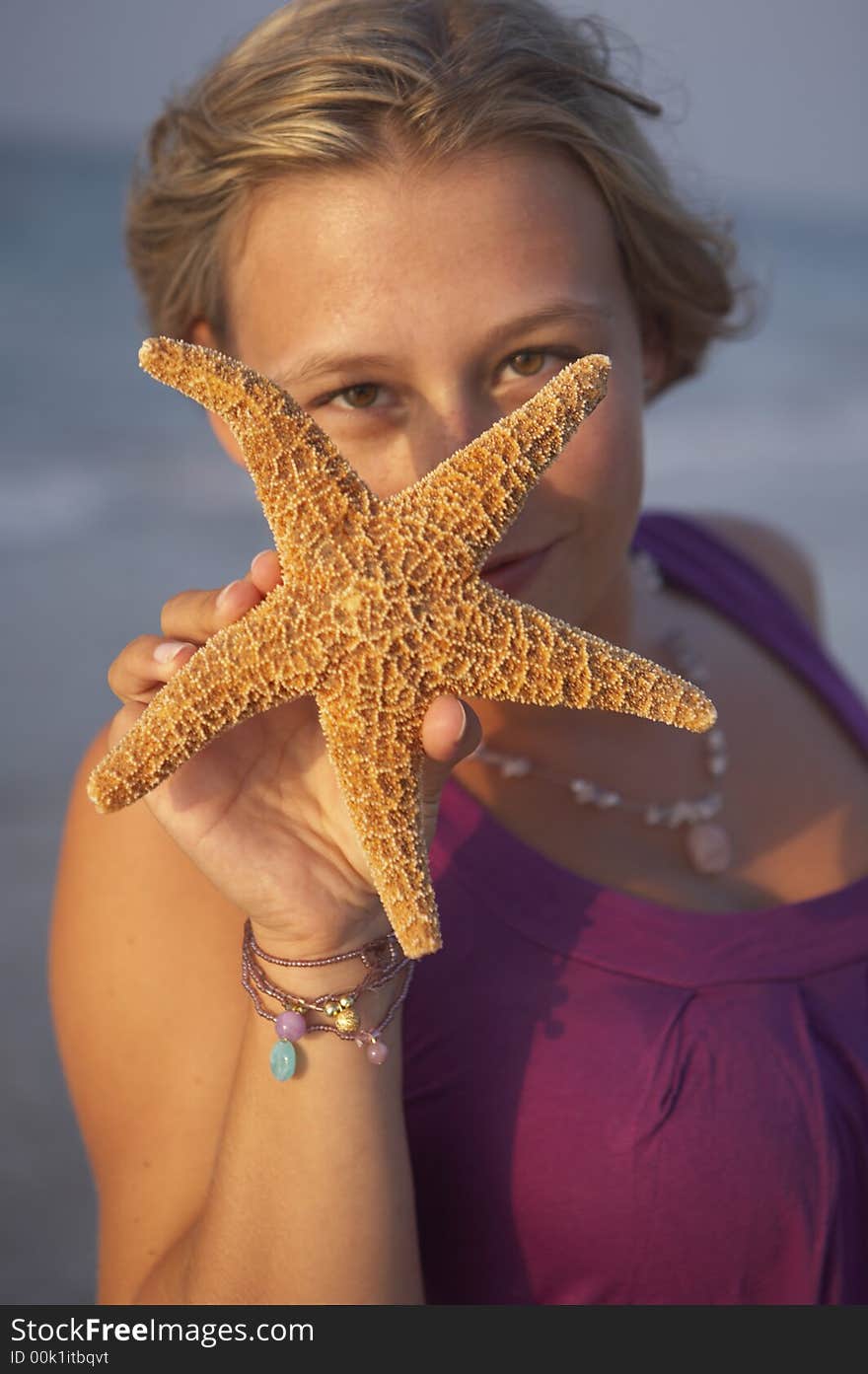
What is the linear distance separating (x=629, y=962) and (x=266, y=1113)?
66cm

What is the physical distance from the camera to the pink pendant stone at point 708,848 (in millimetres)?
2512

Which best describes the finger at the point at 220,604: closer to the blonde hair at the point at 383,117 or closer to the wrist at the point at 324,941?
the wrist at the point at 324,941

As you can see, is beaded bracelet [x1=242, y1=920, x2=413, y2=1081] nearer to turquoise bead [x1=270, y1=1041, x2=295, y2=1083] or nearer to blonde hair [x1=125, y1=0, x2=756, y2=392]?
turquoise bead [x1=270, y1=1041, x2=295, y2=1083]

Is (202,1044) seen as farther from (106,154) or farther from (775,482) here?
(106,154)

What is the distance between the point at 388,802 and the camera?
1647 mm

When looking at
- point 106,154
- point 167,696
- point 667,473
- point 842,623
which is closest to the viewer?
point 167,696

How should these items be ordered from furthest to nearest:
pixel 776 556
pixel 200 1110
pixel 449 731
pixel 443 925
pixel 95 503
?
pixel 95 503, pixel 776 556, pixel 443 925, pixel 200 1110, pixel 449 731

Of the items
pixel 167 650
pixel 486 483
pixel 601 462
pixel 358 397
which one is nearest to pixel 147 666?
pixel 167 650

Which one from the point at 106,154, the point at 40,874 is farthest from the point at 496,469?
the point at 106,154

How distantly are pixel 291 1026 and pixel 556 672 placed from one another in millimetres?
622

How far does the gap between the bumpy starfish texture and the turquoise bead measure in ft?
0.93

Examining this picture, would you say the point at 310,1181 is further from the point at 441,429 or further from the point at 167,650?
the point at 441,429

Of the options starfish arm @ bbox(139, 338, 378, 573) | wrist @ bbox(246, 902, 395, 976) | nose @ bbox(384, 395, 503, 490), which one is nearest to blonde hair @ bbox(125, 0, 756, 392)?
nose @ bbox(384, 395, 503, 490)

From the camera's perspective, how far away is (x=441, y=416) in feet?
6.70
